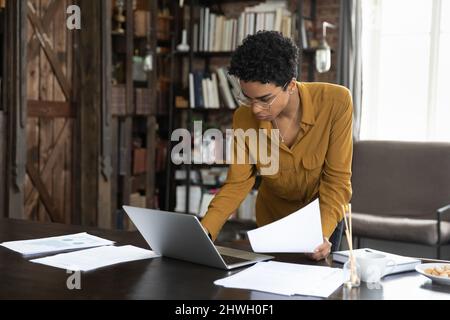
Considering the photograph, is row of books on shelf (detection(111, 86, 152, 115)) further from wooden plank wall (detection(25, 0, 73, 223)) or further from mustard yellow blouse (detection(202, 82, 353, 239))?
mustard yellow blouse (detection(202, 82, 353, 239))

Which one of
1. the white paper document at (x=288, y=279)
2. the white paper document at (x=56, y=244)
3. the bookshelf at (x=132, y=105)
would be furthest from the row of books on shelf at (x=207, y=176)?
the white paper document at (x=288, y=279)

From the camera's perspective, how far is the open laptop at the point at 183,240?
1.73 metres

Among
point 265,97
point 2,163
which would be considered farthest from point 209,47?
point 265,97

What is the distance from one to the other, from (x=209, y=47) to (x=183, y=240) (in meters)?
3.88

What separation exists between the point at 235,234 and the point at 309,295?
3957mm

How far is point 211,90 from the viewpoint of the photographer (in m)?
5.48

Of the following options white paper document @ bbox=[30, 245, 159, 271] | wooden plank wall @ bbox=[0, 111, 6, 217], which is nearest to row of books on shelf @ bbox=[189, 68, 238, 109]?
wooden plank wall @ bbox=[0, 111, 6, 217]

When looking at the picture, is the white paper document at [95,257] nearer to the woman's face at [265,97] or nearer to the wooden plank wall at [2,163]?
the woman's face at [265,97]

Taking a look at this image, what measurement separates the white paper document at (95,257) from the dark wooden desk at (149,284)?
4cm

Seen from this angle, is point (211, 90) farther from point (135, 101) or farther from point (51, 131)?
point (51, 131)

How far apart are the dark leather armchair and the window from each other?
19.0 inches

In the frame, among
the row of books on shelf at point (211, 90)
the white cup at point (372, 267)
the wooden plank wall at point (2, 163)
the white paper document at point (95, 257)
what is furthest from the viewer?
the row of books on shelf at point (211, 90)
